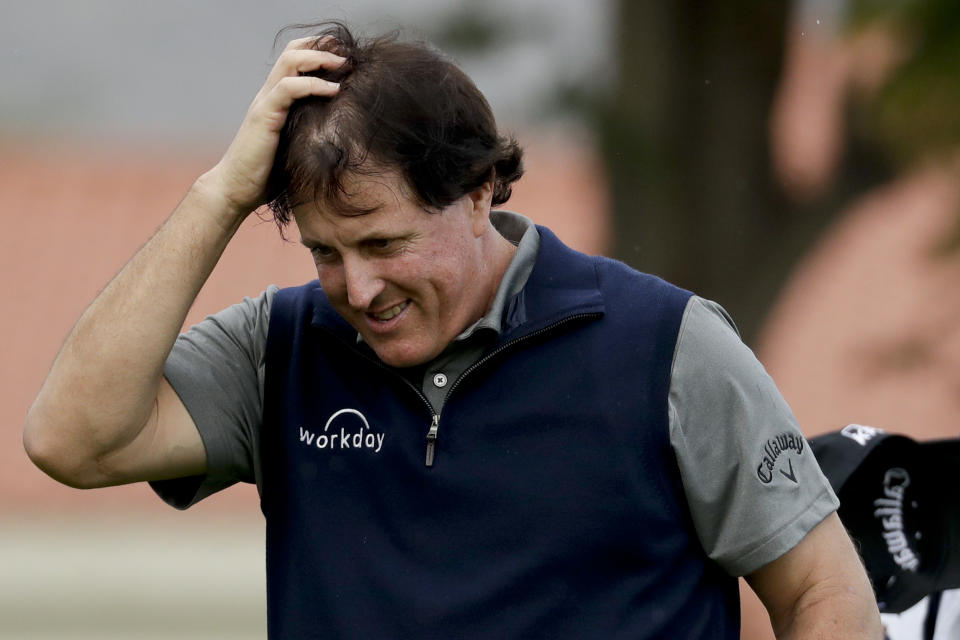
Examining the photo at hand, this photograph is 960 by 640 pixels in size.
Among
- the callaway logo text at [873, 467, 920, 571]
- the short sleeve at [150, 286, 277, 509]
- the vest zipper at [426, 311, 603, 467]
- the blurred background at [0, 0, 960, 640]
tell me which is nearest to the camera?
the vest zipper at [426, 311, 603, 467]

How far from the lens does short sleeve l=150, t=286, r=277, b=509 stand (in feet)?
8.73

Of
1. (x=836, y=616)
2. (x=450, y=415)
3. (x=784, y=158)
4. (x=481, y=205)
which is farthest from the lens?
(x=784, y=158)

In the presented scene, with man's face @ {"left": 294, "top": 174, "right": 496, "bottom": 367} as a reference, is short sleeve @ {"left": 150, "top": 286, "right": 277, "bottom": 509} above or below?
below

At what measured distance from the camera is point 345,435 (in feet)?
8.67

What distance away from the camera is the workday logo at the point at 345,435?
2615 millimetres

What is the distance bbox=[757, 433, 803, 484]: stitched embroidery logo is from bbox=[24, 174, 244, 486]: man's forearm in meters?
1.03

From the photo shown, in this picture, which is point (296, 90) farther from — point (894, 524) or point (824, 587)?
point (894, 524)

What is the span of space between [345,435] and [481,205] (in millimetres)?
487

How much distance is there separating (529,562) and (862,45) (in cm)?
462

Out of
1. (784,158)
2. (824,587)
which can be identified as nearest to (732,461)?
(824,587)

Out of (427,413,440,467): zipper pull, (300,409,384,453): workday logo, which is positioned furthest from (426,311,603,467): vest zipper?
(300,409,384,453): workday logo

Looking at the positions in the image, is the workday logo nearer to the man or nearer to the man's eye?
the man

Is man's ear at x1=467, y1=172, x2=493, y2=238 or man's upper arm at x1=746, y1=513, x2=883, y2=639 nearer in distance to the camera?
man's upper arm at x1=746, y1=513, x2=883, y2=639

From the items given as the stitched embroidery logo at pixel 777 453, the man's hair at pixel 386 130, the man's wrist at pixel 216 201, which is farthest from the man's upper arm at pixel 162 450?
the stitched embroidery logo at pixel 777 453
